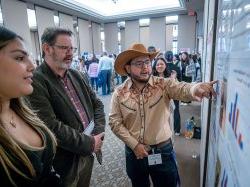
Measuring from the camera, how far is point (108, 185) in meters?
2.57

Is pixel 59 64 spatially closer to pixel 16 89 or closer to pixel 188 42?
pixel 16 89

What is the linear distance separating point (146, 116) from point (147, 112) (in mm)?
30

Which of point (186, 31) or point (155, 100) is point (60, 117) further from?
point (186, 31)

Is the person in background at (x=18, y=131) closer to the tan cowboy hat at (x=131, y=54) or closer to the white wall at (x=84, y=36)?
the tan cowboy hat at (x=131, y=54)

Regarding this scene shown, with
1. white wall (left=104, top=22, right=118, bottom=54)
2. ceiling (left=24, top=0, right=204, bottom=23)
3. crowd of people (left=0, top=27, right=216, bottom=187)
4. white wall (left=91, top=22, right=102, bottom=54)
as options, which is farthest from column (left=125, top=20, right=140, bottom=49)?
crowd of people (left=0, top=27, right=216, bottom=187)

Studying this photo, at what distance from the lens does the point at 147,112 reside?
5.33 feet

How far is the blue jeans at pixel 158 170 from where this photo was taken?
1.65 m

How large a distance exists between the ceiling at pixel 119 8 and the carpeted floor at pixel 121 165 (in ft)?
23.1

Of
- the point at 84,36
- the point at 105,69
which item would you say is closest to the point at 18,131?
the point at 105,69

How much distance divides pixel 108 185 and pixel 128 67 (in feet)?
4.99

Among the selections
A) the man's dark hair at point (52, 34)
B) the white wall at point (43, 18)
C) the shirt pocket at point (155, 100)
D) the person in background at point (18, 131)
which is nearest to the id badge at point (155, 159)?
the shirt pocket at point (155, 100)

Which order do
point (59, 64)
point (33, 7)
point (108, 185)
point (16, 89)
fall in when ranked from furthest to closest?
1. point (33, 7)
2. point (108, 185)
3. point (59, 64)
4. point (16, 89)

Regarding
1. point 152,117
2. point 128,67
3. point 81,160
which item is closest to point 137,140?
point 152,117

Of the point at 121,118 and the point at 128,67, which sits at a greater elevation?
the point at 128,67
